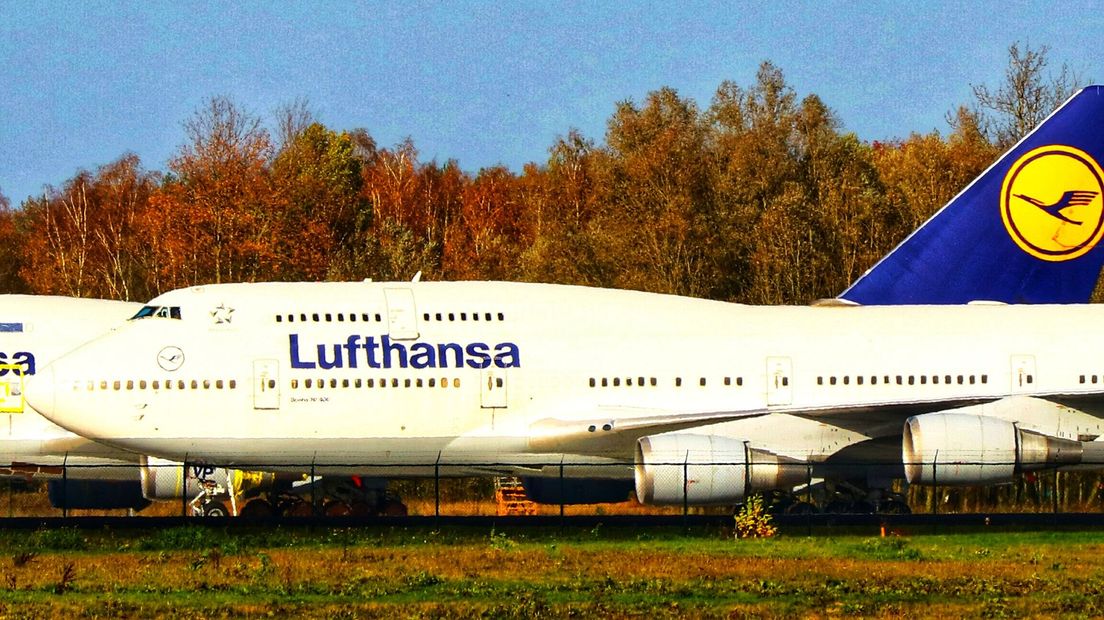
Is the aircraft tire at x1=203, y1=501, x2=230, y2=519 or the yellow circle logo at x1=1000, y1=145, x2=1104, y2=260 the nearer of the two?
the aircraft tire at x1=203, y1=501, x2=230, y2=519

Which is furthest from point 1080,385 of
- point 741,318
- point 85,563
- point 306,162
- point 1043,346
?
point 306,162

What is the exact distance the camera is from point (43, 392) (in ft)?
110

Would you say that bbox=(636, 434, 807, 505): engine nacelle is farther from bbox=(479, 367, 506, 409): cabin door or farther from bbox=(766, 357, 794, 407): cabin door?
bbox=(479, 367, 506, 409): cabin door

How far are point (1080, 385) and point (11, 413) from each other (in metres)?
21.6

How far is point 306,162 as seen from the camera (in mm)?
112875

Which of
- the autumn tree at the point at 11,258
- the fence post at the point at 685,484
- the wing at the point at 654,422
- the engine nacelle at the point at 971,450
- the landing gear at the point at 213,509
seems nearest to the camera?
the fence post at the point at 685,484

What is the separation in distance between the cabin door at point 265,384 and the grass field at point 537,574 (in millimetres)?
3154

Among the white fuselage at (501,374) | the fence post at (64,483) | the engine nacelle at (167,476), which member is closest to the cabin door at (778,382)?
the white fuselage at (501,374)

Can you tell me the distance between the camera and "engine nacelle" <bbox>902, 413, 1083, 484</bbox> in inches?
1313

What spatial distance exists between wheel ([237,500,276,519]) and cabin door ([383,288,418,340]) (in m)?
5.23

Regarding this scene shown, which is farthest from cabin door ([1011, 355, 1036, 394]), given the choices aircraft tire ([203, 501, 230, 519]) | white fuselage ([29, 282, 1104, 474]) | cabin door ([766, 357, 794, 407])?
aircraft tire ([203, 501, 230, 519])

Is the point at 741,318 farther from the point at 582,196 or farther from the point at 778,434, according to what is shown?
the point at 582,196

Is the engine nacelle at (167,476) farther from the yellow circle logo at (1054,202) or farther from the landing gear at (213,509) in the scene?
the yellow circle logo at (1054,202)

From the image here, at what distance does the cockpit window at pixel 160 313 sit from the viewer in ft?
115
